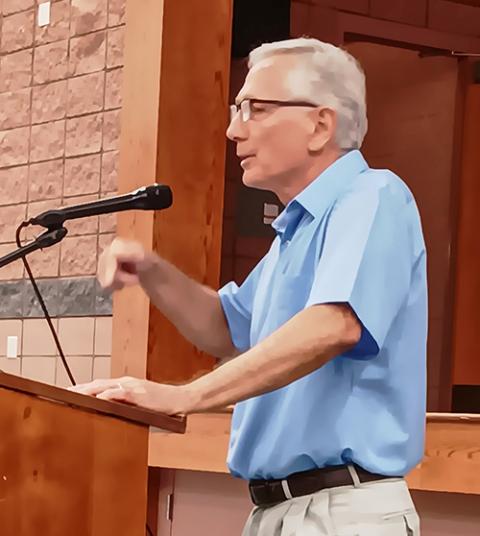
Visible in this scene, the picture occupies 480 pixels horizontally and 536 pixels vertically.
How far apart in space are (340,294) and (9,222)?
3.25 metres

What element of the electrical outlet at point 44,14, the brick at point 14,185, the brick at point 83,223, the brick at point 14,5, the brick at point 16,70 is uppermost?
the brick at point 14,5

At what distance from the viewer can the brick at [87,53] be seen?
14.6 ft

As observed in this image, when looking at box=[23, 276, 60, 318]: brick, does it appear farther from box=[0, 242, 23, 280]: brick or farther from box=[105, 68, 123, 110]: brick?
box=[105, 68, 123, 110]: brick

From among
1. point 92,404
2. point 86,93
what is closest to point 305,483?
point 92,404

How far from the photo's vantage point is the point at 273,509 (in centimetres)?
171

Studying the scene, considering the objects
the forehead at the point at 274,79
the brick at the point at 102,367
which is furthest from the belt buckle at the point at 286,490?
the brick at the point at 102,367

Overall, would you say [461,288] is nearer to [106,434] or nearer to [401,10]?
[401,10]

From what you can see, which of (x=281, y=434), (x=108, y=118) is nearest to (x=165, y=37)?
(x=108, y=118)

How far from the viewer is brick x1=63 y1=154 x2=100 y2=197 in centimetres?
439

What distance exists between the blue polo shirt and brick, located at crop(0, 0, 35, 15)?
10.8ft

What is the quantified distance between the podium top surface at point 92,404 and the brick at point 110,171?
269 cm

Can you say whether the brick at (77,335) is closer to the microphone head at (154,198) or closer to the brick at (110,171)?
the brick at (110,171)

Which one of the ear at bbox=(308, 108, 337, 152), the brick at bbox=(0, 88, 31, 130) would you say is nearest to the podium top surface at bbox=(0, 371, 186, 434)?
the ear at bbox=(308, 108, 337, 152)

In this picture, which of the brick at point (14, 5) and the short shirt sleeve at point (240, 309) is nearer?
the short shirt sleeve at point (240, 309)
